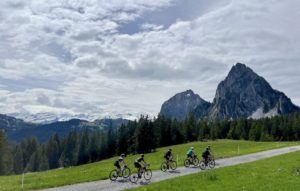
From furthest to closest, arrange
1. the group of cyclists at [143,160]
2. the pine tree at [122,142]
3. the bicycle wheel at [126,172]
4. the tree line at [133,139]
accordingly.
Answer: the pine tree at [122,142], the tree line at [133,139], the bicycle wheel at [126,172], the group of cyclists at [143,160]

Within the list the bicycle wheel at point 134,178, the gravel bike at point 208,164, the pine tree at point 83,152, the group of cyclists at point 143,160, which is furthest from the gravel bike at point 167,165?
the pine tree at point 83,152

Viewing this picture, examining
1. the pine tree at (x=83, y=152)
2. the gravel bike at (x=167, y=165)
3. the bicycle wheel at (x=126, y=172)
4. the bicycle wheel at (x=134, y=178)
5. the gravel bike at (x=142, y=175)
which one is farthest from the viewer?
the pine tree at (x=83, y=152)

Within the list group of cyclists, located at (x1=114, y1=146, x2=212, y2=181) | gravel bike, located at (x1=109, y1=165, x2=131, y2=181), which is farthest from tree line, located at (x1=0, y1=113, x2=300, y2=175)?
gravel bike, located at (x1=109, y1=165, x2=131, y2=181)

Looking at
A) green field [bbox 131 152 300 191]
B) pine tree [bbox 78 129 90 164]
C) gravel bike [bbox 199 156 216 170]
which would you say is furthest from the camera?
pine tree [bbox 78 129 90 164]

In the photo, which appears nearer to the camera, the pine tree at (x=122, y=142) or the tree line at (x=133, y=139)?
the tree line at (x=133, y=139)

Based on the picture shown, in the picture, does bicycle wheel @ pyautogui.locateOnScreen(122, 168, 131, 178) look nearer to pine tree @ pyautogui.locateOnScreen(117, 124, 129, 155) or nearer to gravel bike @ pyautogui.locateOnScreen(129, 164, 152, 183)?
gravel bike @ pyautogui.locateOnScreen(129, 164, 152, 183)

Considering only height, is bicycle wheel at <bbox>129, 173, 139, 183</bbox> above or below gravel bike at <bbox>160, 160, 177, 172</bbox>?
below

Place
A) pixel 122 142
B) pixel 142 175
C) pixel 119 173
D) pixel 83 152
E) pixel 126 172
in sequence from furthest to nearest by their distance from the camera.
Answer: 1. pixel 83 152
2. pixel 122 142
3. pixel 142 175
4. pixel 126 172
5. pixel 119 173

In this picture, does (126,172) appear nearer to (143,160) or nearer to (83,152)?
(143,160)

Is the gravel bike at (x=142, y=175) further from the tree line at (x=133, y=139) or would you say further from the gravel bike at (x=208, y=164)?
the tree line at (x=133, y=139)

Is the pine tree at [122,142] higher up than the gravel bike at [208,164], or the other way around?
the pine tree at [122,142]

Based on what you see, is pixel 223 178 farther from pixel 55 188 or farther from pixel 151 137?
pixel 151 137

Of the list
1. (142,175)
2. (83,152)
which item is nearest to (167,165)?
(142,175)

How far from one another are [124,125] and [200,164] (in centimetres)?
11509
